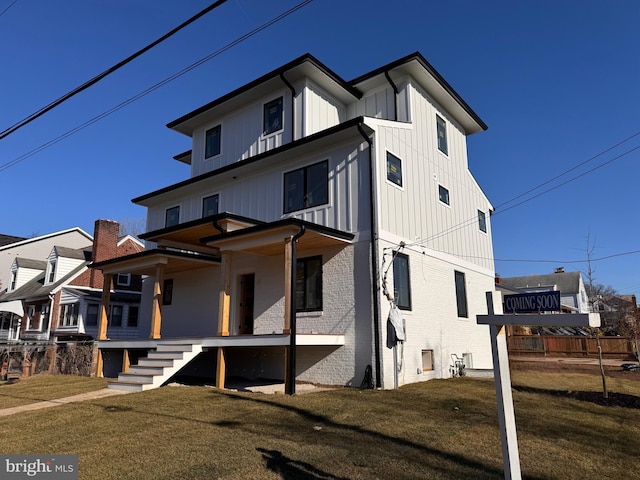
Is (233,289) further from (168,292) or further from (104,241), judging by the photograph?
(104,241)

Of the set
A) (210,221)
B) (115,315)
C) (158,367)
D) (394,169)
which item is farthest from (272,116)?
(115,315)

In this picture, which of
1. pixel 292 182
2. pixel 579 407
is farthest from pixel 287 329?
pixel 579 407

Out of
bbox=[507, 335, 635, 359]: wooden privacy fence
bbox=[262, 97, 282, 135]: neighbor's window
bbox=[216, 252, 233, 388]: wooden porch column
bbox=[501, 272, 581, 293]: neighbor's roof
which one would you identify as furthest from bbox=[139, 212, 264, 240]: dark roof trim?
bbox=[501, 272, 581, 293]: neighbor's roof

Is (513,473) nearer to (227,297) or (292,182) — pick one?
(227,297)

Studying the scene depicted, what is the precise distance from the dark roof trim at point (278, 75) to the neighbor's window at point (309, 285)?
A: 622 centimetres

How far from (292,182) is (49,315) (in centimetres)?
2133

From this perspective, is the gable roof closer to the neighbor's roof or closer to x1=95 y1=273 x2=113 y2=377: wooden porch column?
x1=95 y1=273 x2=113 y2=377: wooden porch column

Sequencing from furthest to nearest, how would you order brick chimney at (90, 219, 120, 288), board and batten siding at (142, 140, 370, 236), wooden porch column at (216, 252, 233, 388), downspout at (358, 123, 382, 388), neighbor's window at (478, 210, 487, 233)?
brick chimney at (90, 219, 120, 288) → neighbor's window at (478, 210, 487, 233) → board and batten siding at (142, 140, 370, 236) → wooden porch column at (216, 252, 233, 388) → downspout at (358, 123, 382, 388)

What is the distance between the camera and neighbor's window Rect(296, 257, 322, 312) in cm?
1274

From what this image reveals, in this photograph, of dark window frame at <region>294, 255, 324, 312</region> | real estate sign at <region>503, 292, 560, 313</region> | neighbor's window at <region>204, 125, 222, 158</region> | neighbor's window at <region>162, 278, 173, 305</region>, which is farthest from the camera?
neighbor's window at <region>204, 125, 222, 158</region>

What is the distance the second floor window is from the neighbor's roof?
39.6m

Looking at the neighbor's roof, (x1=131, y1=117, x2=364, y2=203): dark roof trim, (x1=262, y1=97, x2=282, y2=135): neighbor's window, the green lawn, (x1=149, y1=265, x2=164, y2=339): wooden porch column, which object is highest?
(x1=262, y1=97, x2=282, y2=135): neighbor's window

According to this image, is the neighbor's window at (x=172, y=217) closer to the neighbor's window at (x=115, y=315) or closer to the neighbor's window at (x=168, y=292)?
the neighbor's window at (x=168, y=292)

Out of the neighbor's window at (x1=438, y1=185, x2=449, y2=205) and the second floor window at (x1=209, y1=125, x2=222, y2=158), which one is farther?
the second floor window at (x1=209, y1=125, x2=222, y2=158)
